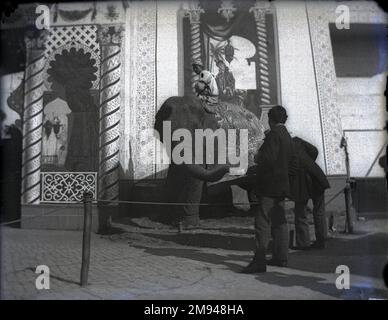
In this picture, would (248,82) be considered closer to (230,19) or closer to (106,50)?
(230,19)

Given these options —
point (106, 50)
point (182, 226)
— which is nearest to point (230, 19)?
point (106, 50)

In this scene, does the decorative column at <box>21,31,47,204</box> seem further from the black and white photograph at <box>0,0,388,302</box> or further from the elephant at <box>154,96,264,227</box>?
the elephant at <box>154,96,264,227</box>

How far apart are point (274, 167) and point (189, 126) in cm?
232

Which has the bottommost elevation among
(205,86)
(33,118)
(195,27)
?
(33,118)

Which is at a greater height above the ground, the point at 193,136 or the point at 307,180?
the point at 193,136

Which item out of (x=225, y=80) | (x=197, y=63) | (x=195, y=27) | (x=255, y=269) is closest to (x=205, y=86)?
(x=225, y=80)

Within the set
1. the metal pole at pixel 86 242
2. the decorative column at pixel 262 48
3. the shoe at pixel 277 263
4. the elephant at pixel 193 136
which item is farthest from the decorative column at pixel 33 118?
the shoe at pixel 277 263

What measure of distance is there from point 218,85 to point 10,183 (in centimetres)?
515

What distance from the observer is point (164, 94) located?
7.50m

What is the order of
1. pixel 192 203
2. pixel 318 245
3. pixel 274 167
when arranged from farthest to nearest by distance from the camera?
pixel 192 203
pixel 318 245
pixel 274 167

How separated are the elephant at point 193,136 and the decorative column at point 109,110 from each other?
2.79ft

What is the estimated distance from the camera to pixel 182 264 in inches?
201

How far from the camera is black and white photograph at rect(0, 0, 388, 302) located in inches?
244

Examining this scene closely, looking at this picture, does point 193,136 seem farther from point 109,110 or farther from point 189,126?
point 109,110
